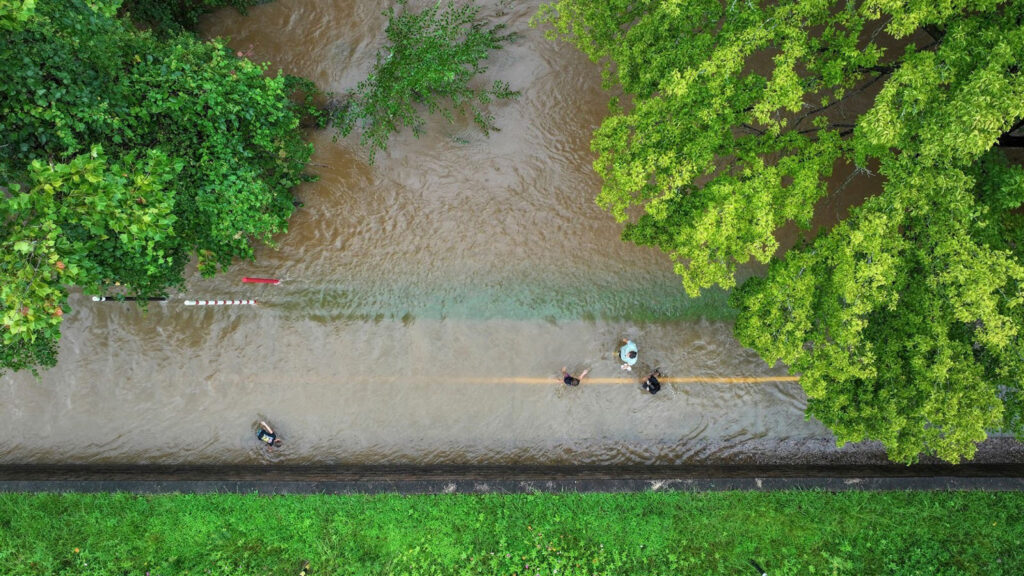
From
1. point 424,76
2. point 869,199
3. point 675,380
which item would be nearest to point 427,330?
point 424,76

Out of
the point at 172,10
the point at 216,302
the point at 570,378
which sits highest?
the point at 172,10

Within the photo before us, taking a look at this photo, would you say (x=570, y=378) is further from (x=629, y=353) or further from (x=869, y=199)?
(x=869, y=199)

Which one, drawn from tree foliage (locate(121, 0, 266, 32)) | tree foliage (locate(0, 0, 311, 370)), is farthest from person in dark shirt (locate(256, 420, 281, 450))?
tree foliage (locate(121, 0, 266, 32))

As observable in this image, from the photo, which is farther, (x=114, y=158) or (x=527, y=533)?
(x=527, y=533)

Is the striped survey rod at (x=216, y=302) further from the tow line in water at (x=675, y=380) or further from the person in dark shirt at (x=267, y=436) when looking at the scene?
the tow line in water at (x=675, y=380)

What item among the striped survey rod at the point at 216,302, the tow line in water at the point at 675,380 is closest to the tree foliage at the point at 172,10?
the striped survey rod at the point at 216,302

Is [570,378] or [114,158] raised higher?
[114,158]

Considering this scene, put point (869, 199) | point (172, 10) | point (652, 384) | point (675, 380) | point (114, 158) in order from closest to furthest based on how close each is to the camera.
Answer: point (869, 199) → point (114, 158) → point (172, 10) → point (652, 384) → point (675, 380)

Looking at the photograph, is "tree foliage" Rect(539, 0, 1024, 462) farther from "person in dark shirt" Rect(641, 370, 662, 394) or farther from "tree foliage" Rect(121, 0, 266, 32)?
"tree foliage" Rect(121, 0, 266, 32)
